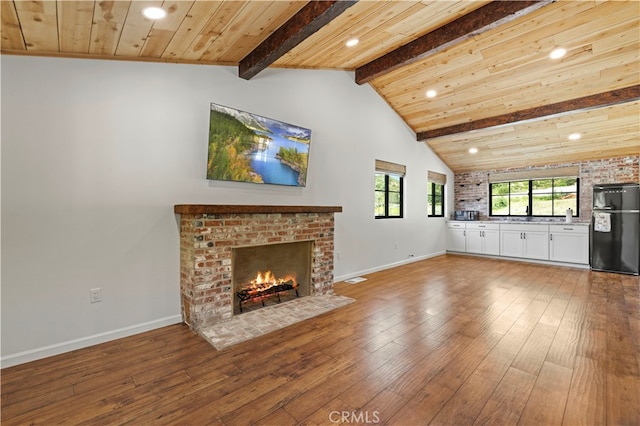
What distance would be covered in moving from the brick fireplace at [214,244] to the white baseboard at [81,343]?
0.74 ft

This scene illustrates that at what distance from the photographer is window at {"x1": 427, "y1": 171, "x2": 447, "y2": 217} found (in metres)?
7.11

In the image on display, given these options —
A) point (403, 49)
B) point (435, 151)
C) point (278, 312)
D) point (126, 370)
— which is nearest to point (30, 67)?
point (126, 370)

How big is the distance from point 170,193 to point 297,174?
5.22 feet

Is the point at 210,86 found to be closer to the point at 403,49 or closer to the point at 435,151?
the point at 403,49

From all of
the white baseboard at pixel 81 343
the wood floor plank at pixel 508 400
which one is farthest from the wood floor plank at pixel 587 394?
the white baseboard at pixel 81 343

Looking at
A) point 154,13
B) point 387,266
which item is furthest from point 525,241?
point 154,13

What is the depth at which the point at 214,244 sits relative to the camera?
2.90m

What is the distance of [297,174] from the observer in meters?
3.95

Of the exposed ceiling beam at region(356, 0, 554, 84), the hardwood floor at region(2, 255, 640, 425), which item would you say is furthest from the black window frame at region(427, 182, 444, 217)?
the hardwood floor at region(2, 255, 640, 425)

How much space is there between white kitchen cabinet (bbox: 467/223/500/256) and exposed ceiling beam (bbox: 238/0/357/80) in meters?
6.21

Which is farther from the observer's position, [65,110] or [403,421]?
[65,110]

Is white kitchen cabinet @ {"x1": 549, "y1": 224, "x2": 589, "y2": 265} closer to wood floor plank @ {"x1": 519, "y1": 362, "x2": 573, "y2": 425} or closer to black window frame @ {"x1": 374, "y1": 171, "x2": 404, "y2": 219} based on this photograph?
black window frame @ {"x1": 374, "y1": 171, "x2": 404, "y2": 219}

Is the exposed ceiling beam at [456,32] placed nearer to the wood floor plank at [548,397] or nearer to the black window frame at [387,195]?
the black window frame at [387,195]

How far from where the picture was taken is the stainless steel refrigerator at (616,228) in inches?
204
